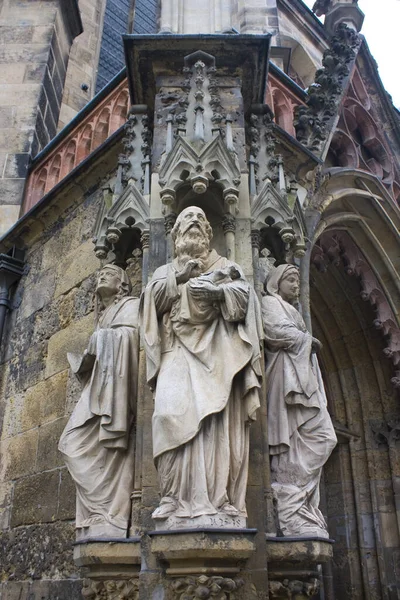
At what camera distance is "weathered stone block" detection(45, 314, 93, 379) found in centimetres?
543

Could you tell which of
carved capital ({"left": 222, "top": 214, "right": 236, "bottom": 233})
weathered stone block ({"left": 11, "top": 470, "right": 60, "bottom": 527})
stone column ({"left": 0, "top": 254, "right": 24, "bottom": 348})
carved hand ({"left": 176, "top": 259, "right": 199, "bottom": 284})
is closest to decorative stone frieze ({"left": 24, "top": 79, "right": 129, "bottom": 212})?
stone column ({"left": 0, "top": 254, "right": 24, "bottom": 348})

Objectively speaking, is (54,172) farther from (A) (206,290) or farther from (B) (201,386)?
(B) (201,386)

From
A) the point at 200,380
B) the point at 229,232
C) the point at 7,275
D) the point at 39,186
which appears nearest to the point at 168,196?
the point at 229,232

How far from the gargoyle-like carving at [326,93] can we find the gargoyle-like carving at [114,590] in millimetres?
4456

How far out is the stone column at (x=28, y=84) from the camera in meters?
7.89

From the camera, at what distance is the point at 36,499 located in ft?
17.5

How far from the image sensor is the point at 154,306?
12.1 ft

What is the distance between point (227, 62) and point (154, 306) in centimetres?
239

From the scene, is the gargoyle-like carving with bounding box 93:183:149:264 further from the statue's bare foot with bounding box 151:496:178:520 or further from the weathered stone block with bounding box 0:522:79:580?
the weathered stone block with bounding box 0:522:79:580

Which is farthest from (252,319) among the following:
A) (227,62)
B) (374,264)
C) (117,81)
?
Answer: (374,264)

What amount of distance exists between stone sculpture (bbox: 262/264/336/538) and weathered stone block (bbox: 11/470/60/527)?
222 cm

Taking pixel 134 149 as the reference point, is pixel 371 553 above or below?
below

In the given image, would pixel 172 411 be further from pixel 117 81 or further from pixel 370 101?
pixel 370 101

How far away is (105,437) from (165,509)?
76cm
